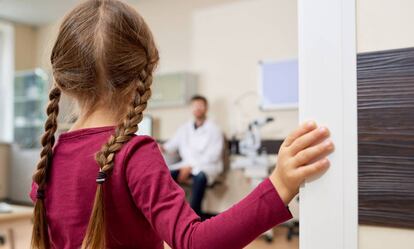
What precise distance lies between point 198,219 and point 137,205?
114mm

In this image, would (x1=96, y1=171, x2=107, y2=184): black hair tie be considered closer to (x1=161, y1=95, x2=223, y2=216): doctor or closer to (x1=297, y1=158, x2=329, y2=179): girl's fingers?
(x1=297, y1=158, x2=329, y2=179): girl's fingers

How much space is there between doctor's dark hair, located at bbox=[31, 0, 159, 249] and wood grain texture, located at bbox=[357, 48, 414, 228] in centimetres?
37

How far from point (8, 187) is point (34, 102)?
1245 millimetres

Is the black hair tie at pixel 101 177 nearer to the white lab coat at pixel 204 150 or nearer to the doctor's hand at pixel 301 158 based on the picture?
the doctor's hand at pixel 301 158

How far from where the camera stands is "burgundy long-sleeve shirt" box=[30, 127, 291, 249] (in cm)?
58

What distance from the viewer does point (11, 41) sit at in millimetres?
5855

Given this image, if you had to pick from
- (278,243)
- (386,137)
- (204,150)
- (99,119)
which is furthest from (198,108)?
(386,137)

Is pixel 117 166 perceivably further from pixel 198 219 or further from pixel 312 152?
pixel 312 152

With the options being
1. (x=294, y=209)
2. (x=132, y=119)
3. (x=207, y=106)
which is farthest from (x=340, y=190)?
(x=207, y=106)

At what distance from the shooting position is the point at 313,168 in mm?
574

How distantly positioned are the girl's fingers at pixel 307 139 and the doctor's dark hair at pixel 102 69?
278mm

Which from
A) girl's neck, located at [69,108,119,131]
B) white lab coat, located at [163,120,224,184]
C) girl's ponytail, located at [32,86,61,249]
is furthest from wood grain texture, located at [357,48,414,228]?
white lab coat, located at [163,120,224,184]

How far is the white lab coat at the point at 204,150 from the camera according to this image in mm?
3986

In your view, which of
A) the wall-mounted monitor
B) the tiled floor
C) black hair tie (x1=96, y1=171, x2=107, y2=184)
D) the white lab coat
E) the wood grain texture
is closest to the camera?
the wood grain texture
